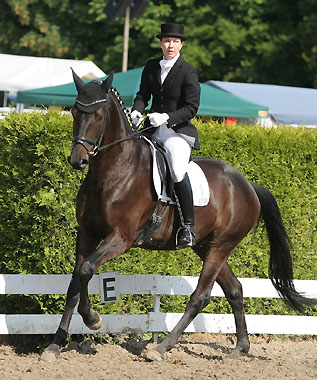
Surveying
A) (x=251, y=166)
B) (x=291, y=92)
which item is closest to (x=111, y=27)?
(x=291, y=92)

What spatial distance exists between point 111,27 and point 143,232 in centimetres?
2725

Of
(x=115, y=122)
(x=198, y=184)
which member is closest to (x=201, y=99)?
(x=198, y=184)

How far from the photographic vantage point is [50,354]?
7.31 metres

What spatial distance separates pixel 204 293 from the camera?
26.6 ft

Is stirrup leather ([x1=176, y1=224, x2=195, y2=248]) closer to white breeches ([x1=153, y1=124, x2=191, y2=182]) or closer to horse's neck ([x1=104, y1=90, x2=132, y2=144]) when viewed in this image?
white breeches ([x1=153, y1=124, x2=191, y2=182])

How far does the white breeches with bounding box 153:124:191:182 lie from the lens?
7.63m

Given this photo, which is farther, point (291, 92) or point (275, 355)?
point (291, 92)

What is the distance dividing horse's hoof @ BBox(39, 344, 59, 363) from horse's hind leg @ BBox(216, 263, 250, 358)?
1992 millimetres

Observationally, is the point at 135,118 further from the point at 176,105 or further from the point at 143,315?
the point at 143,315

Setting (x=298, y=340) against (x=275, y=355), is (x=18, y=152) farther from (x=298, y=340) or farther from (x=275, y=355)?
(x=298, y=340)

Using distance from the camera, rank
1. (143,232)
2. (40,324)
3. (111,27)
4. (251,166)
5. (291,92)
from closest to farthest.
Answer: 1. (143,232)
2. (40,324)
3. (251,166)
4. (291,92)
5. (111,27)

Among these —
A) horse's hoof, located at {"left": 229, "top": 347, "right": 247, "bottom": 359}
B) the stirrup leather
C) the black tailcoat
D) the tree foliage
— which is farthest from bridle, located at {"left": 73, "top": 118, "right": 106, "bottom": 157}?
the tree foliage

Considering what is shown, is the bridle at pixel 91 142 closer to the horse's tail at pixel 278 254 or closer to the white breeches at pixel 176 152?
the white breeches at pixel 176 152

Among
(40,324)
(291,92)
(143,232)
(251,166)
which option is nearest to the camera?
(143,232)
